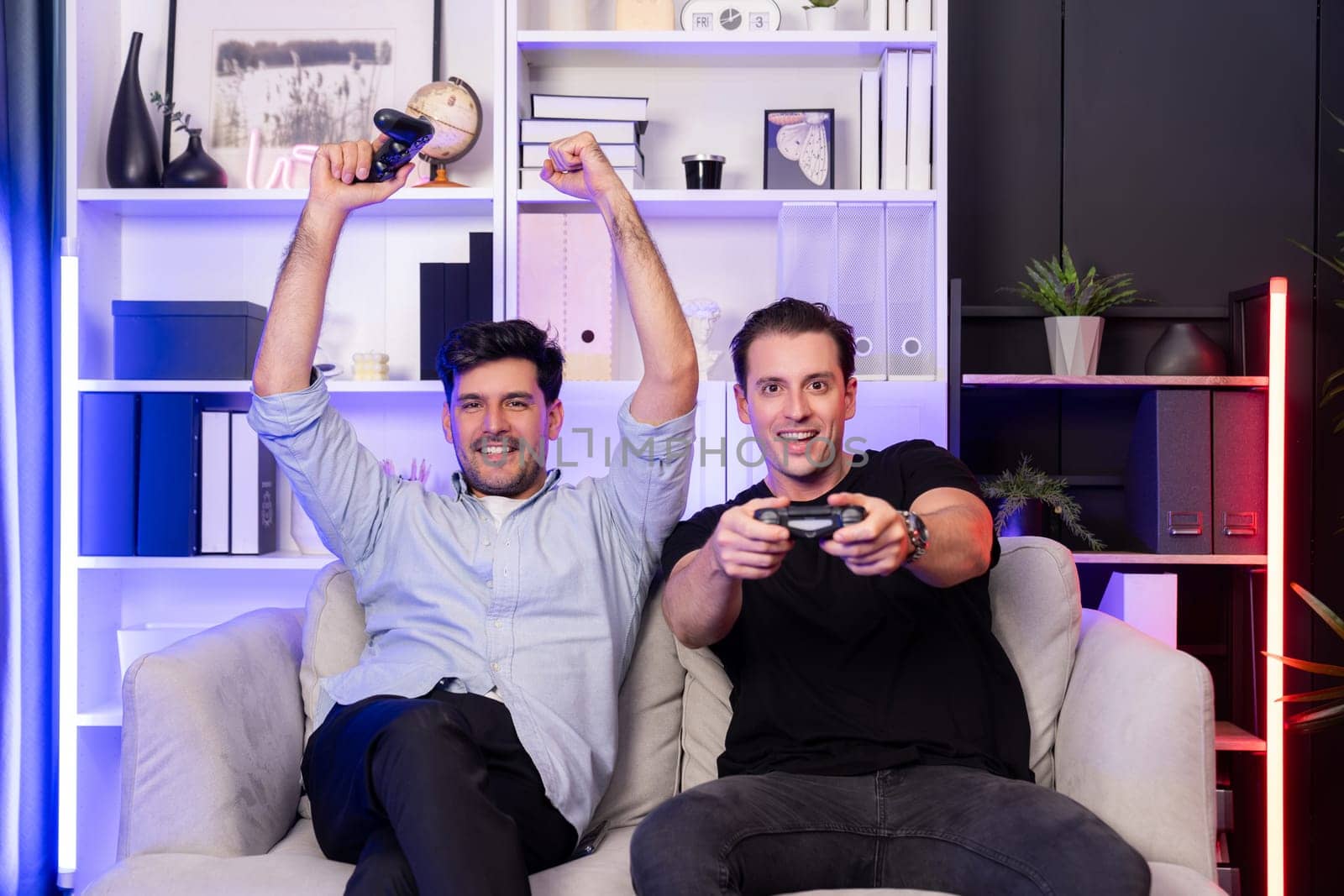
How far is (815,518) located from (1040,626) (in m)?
0.68

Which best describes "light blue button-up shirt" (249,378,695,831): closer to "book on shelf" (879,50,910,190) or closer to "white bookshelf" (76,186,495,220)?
"white bookshelf" (76,186,495,220)

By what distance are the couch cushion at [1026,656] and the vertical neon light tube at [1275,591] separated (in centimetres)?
97

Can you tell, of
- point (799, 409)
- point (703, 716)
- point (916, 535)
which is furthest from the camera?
point (703, 716)

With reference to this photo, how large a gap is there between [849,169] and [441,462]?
1.34 metres

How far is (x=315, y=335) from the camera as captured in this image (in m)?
1.91

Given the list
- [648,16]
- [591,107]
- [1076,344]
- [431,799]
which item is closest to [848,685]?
[431,799]

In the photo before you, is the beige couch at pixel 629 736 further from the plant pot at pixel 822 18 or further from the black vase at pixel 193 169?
the plant pot at pixel 822 18

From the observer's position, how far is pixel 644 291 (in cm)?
192

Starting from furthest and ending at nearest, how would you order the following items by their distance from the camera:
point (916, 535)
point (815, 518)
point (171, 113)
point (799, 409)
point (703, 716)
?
point (171, 113)
point (703, 716)
point (799, 409)
point (916, 535)
point (815, 518)

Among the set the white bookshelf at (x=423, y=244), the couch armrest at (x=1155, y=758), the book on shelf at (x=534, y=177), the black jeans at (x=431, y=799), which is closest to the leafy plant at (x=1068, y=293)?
the white bookshelf at (x=423, y=244)

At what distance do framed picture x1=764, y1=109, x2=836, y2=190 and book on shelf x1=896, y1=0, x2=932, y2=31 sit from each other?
27cm

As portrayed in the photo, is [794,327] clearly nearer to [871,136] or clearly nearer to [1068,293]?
[871,136]

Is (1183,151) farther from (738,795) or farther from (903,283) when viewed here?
(738,795)

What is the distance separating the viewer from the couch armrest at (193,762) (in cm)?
168
